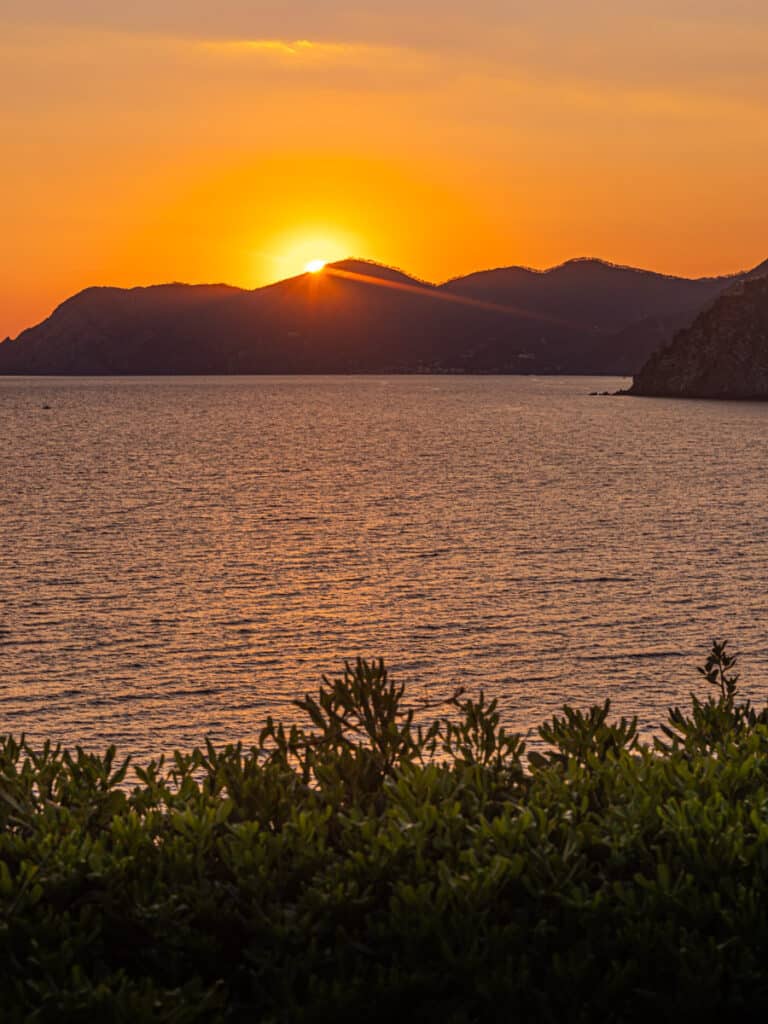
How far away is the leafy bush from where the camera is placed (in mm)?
6441

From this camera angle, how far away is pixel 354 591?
40.0 m

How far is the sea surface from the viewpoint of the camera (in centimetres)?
2664

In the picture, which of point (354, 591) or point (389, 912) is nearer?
point (389, 912)

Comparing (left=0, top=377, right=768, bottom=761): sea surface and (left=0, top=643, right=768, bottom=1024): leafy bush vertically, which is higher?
(left=0, top=643, right=768, bottom=1024): leafy bush

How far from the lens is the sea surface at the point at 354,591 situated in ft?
87.4

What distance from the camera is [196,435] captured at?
152 m

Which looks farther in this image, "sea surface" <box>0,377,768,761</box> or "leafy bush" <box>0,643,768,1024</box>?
"sea surface" <box>0,377,768,761</box>

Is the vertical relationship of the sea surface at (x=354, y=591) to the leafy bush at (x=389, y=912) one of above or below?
below

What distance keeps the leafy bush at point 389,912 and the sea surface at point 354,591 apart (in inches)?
612

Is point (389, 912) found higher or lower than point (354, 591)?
higher

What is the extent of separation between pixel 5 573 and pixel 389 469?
55.8 metres

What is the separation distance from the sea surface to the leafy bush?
15.6 m

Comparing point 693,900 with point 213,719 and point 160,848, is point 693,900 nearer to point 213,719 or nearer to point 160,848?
point 160,848

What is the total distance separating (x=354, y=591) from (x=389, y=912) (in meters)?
33.3
